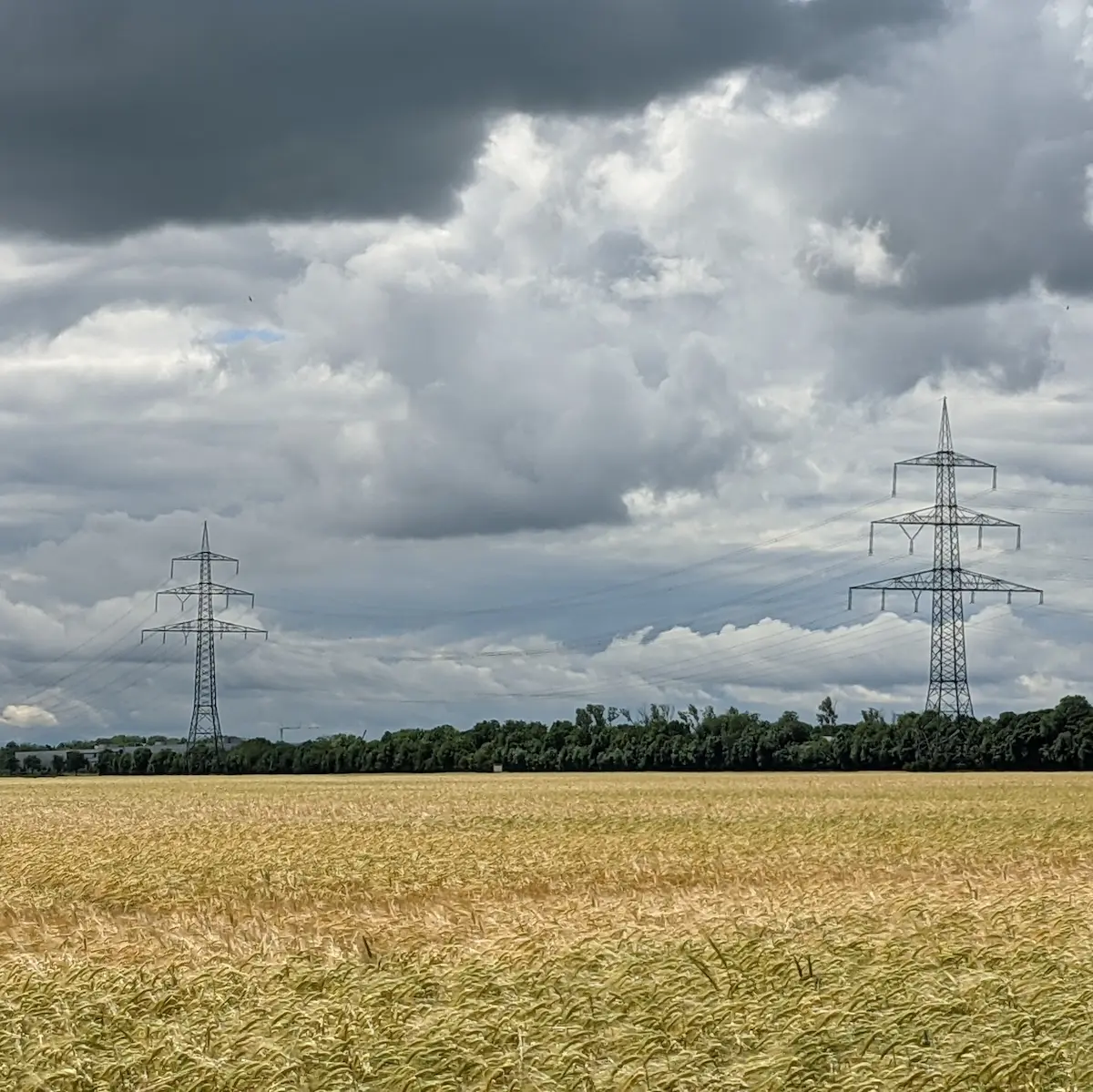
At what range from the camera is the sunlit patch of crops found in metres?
11.9

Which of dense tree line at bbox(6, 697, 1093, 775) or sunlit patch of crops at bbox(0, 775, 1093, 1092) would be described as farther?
dense tree line at bbox(6, 697, 1093, 775)

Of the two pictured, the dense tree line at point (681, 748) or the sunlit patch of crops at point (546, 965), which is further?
the dense tree line at point (681, 748)

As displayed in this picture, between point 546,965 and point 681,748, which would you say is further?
point 681,748

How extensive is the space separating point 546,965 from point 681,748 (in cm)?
13533

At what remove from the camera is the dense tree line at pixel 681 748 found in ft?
422

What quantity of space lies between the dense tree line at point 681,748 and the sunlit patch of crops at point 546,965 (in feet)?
311

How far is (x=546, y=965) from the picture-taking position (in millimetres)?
15836

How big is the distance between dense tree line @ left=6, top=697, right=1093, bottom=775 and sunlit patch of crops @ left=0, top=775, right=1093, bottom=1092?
94.8m

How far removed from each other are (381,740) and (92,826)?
124673 mm

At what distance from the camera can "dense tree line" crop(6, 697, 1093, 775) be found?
129 meters

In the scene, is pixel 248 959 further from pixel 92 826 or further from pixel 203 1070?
pixel 92 826

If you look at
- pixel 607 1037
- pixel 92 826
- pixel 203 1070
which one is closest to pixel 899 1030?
pixel 607 1037

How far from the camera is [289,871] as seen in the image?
105 ft

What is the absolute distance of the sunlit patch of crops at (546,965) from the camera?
11.9 m
